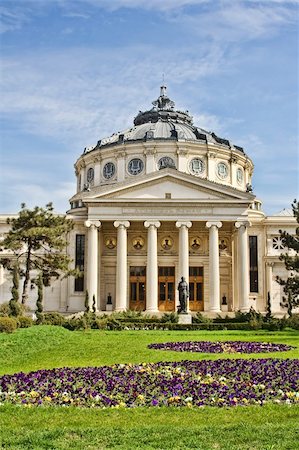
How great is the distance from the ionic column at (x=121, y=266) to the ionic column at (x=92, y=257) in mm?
2285

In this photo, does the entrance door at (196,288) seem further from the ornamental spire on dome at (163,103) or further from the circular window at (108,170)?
the ornamental spire on dome at (163,103)

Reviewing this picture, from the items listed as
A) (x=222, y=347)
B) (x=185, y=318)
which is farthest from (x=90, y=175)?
(x=222, y=347)

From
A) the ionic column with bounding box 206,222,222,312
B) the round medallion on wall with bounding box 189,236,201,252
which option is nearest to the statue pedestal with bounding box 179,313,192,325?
the ionic column with bounding box 206,222,222,312

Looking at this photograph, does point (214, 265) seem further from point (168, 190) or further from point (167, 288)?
point (168, 190)

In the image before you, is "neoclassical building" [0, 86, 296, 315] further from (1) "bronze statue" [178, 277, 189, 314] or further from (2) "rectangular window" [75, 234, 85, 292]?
(1) "bronze statue" [178, 277, 189, 314]

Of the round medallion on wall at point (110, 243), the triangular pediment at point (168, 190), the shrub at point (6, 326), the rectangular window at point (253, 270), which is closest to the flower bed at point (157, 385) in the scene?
the shrub at point (6, 326)

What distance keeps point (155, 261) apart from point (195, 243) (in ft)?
22.5

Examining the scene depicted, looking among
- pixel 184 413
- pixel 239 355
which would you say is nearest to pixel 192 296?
pixel 239 355

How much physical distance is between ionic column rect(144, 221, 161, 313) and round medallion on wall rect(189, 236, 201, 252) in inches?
230

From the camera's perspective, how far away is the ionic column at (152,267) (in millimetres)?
58875

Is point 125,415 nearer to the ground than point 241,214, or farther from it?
nearer to the ground

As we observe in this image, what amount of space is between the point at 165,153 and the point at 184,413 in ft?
203

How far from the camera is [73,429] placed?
370 inches

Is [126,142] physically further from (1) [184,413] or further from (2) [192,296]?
(1) [184,413]
